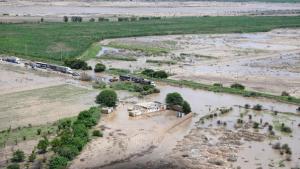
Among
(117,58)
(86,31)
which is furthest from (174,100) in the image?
(86,31)

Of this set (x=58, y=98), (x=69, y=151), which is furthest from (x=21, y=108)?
(x=69, y=151)

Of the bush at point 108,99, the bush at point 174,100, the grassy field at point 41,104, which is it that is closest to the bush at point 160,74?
the grassy field at point 41,104

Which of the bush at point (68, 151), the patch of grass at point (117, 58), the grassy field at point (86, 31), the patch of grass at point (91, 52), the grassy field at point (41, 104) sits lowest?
the bush at point (68, 151)

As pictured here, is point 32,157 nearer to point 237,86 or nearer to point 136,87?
point 136,87

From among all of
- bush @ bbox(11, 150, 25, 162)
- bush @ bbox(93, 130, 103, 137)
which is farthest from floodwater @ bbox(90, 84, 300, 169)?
bush @ bbox(11, 150, 25, 162)

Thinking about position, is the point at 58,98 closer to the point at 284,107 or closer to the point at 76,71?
the point at 76,71

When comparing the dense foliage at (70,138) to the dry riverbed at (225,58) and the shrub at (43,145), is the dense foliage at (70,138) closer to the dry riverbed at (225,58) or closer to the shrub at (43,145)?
the shrub at (43,145)
